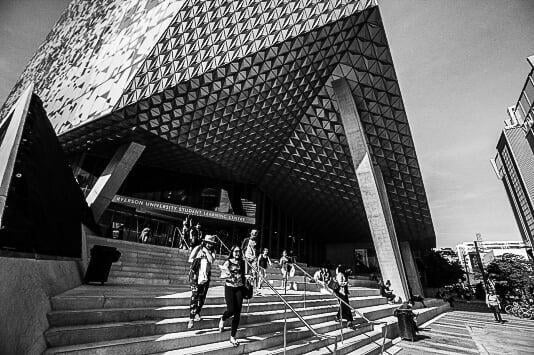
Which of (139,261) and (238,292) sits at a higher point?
(139,261)

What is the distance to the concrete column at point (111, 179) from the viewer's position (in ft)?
54.4

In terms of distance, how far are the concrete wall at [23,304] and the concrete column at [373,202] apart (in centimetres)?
1687

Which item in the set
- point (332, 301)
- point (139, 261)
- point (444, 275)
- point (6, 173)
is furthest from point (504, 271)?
point (6, 173)

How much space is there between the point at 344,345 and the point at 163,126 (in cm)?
1602

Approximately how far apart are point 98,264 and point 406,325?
9581mm

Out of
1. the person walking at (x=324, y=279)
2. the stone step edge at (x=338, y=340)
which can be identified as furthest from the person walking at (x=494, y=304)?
the stone step edge at (x=338, y=340)

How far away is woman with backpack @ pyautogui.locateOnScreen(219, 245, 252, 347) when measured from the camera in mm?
4547

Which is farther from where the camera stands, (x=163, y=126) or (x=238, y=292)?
(x=163, y=126)

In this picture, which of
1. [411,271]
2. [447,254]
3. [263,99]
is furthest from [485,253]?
[263,99]

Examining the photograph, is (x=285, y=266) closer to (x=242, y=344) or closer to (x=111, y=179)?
(x=242, y=344)

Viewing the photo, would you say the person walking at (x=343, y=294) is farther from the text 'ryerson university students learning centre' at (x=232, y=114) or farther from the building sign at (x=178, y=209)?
the building sign at (x=178, y=209)

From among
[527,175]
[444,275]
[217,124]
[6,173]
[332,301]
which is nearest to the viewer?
[6,173]

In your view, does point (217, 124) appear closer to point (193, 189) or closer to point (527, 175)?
point (193, 189)

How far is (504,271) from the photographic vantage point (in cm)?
3741
